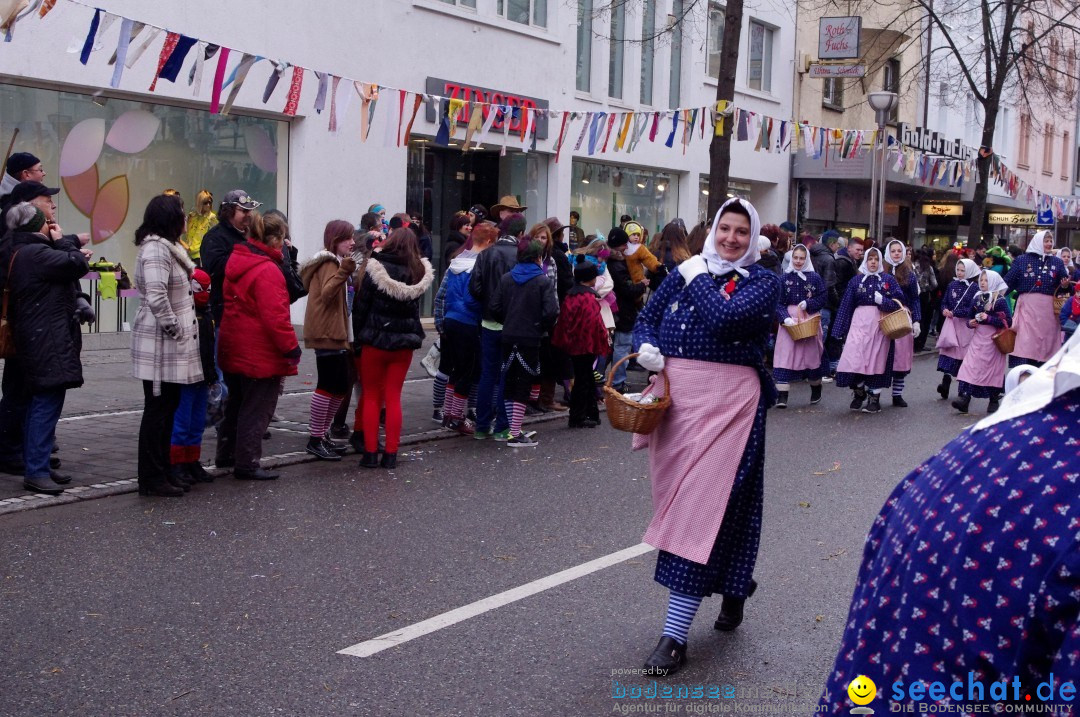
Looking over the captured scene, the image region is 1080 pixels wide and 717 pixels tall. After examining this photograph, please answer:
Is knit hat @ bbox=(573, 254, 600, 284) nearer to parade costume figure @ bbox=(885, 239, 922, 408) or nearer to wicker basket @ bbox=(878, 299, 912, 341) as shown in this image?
wicker basket @ bbox=(878, 299, 912, 341)

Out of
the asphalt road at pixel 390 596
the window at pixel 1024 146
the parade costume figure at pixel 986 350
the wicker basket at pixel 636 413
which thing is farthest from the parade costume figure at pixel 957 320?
the window at pixel 1024 146

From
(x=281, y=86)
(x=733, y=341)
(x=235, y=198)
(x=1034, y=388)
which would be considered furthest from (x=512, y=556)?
(x=281, y=86)

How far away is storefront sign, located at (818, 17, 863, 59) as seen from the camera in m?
22.5

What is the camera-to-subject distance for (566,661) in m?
4.84

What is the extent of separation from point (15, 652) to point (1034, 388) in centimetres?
413

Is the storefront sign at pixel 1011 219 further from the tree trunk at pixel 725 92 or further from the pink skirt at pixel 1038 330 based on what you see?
the pink skirt at pixel 1038 330

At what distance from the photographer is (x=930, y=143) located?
29.4 meters

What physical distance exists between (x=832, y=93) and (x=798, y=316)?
62.0 ft

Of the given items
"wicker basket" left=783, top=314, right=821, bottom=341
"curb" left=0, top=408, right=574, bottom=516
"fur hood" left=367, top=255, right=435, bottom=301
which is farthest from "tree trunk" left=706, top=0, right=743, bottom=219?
"curb" left=0, top=408, right=574, bottom=516

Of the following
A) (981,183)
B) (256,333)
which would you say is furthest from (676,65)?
(256,333)

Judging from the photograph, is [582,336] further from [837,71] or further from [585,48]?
[585,48]

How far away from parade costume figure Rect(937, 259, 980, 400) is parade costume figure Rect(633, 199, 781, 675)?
955cm

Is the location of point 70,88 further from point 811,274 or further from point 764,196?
point 764,196

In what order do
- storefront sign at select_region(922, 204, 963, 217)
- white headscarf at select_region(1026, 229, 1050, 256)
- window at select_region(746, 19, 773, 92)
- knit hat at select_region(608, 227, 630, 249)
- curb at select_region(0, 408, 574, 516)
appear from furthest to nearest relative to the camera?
storefront sign at select_region(922, 204, 963, 217)
window at select_region(746, 19, 773, 92)
white headscarf at select_region(1026, 229, 1050, 256)
knit hat at select_region(608, 227, 630, 249)
curb at select_region(0, 408, 574, 516)
